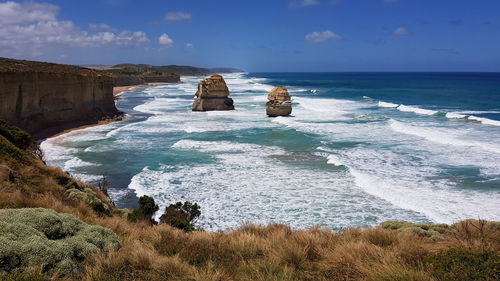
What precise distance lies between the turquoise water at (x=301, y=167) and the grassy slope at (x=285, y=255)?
226 inches

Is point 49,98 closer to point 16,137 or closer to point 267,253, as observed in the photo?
point 16,137

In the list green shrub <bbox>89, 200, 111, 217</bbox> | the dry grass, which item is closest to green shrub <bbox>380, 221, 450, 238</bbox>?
the dry grass

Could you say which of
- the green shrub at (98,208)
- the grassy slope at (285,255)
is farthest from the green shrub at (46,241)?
the green shrub at (98,208)

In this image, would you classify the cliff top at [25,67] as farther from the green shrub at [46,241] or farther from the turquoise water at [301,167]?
the green shrub at [46,241]

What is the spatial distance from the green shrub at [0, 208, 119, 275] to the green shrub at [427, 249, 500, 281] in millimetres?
4891

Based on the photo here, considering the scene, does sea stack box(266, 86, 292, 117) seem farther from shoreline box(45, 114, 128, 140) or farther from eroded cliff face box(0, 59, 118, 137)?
eroded cliff face box(0, 59, 118, 137)

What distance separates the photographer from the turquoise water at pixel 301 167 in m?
15.1

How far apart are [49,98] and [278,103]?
21.5 m

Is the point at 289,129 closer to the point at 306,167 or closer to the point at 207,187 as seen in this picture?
the point at 306,167

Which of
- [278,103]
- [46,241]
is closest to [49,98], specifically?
[278,103]

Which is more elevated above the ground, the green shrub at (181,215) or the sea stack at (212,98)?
the sea stack at (212,98)

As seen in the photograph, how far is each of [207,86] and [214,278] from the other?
44.7 m

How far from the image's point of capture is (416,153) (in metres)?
24.4

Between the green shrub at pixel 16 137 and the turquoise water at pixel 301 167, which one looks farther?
the green shrub at pixel 16 137
